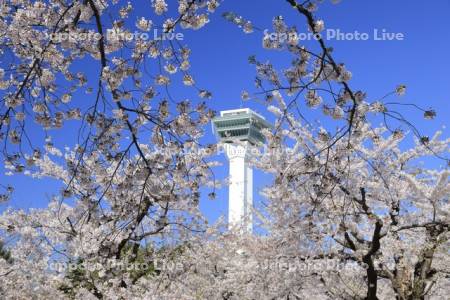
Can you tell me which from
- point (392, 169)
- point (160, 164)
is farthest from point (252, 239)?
point (160, 164)

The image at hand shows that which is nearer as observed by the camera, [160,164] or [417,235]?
[160,164]

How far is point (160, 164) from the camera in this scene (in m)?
4.33

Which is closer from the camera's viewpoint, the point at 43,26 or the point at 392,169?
the point at 43,26

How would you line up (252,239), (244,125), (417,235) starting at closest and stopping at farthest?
(417,235) → (252,239) → (244,125)

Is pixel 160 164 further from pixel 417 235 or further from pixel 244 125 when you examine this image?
pixel 244 125

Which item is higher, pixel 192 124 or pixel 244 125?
pixel 244 125

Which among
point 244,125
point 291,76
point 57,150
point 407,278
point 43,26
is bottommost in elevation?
point 407,278

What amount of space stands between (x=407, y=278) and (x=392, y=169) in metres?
2.57

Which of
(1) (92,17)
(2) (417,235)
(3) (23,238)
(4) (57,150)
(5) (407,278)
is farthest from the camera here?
(4) (57,150)

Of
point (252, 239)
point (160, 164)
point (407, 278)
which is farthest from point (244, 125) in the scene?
point (160, 164)

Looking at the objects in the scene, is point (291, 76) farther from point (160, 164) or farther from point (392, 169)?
point (392, 169)

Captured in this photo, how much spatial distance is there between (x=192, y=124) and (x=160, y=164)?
1.60 ft

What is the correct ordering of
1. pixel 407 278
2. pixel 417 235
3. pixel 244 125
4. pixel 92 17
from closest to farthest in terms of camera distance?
pixel 92 17 < pixel 407 278 < pixel 417 235 < pixel 244 125

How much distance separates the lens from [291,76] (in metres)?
3.66
